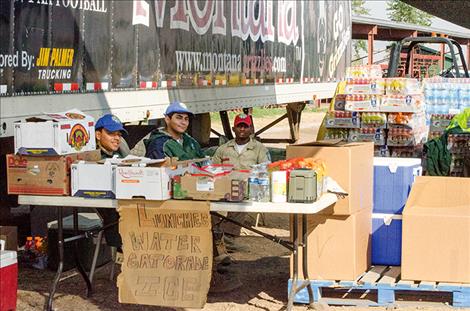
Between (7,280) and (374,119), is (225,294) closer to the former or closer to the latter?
(7,280)

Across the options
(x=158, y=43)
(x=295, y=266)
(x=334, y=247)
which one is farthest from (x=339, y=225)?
(x=158, y=43)

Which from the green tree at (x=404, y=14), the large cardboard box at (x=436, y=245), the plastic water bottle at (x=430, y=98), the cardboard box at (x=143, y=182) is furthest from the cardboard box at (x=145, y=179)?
the green tree at (x=404, y=14)

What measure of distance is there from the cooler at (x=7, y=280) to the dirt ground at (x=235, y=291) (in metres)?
1.73

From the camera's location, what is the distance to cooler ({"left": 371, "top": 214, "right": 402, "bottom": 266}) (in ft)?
26.8

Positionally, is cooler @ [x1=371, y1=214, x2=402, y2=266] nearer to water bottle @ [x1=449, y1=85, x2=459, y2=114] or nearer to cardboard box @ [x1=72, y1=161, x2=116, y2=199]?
cardboard box @ [x1=72, y1=161, x2=116, y2=199]

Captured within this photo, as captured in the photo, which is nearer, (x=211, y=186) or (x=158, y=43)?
(x=211, y=186)

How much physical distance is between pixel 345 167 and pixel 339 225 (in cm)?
47

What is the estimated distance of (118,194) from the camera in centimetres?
698

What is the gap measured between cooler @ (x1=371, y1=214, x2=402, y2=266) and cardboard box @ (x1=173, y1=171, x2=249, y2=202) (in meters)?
1.78

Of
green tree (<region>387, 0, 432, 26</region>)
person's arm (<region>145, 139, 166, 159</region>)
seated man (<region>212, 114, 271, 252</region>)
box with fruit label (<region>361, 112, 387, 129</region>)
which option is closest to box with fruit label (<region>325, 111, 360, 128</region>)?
box with fruit label (<region>361, 112, 387, 129</region>)

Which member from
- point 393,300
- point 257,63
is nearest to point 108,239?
point 393,300

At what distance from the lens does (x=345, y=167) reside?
7531 millimetres

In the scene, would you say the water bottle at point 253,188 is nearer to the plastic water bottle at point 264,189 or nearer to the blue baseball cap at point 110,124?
the plastic water bottle at point 264,189

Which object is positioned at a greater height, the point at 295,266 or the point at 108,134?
the point at 108,134
